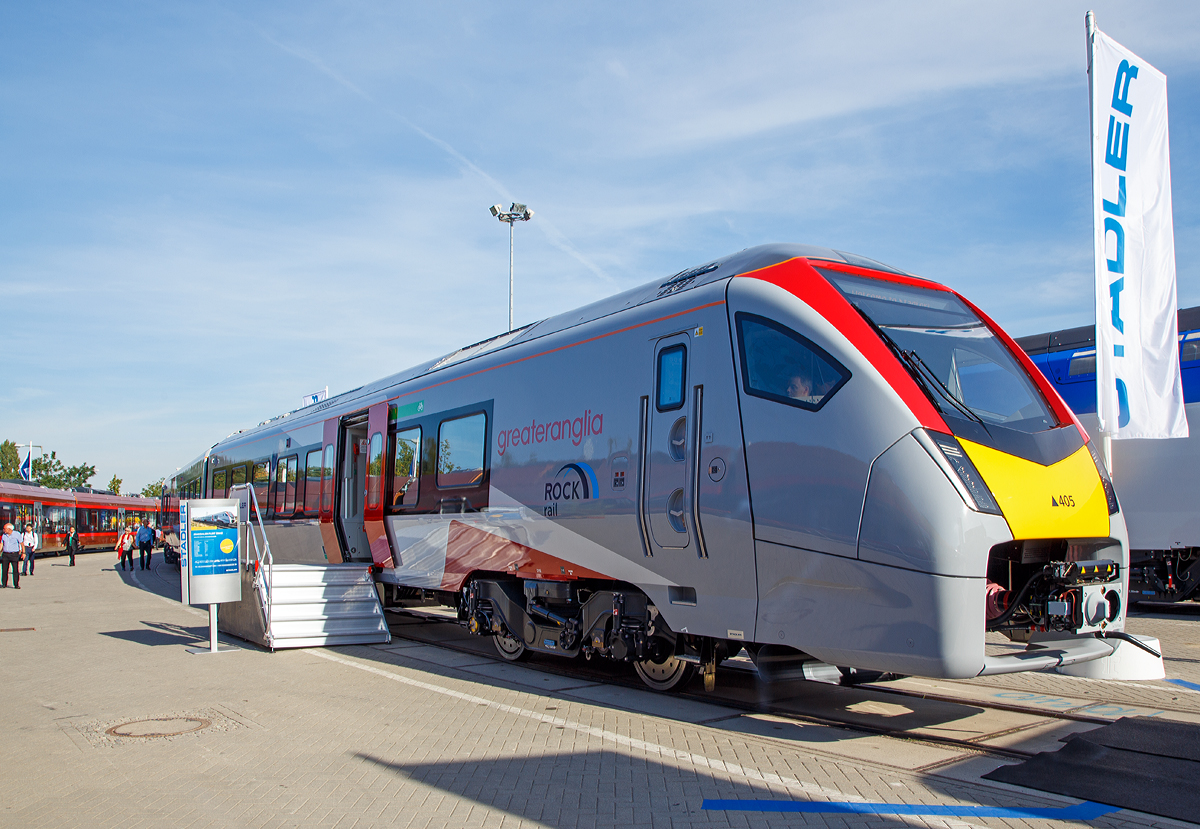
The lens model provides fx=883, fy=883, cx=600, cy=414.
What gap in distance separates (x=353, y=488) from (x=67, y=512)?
34041 millimetres

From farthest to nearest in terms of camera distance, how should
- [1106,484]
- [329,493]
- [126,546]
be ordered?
[126,546]
[329,493]
[1106,484]

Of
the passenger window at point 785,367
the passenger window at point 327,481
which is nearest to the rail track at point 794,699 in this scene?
the passenger window at point 785,367

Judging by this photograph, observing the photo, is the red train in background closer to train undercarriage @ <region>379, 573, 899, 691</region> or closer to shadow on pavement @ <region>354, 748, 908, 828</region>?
train undercarriage @ <region>379, 573, 899, 691</region>

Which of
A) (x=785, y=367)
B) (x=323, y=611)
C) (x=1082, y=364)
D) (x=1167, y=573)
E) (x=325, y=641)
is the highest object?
(x=1082, y=364)

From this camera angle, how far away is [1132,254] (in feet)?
33.1

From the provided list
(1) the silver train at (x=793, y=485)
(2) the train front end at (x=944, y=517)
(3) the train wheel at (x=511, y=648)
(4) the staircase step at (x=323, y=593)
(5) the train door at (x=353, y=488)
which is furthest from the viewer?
(5) the train door at (x=353, y=488)

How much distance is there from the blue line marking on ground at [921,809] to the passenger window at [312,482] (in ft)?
36.4

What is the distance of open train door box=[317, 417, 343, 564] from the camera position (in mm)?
13727

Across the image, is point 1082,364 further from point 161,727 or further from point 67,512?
point 67,512

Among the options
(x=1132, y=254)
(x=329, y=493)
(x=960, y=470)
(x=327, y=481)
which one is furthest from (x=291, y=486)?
(x=1132, y=254)

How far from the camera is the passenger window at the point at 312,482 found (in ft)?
47.3

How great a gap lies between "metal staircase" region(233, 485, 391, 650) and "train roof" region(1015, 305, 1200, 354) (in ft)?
35.6

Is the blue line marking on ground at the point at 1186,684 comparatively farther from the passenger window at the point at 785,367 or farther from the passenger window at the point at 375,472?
the passenger window at the point at 375,472

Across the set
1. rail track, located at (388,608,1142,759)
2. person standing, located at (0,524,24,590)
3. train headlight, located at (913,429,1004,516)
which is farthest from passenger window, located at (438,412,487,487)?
person standing, located at (0,524,24,590)
